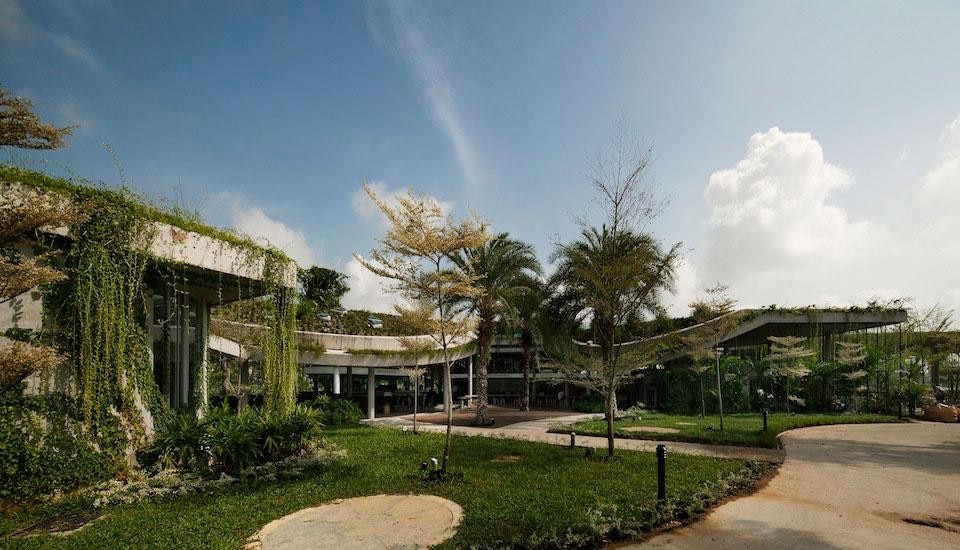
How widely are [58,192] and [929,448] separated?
2127cm

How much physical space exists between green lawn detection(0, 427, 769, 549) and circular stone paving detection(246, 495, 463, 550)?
0.27 m

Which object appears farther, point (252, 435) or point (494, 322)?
point (494, 322)

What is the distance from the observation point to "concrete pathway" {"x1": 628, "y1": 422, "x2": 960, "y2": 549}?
6039 mm

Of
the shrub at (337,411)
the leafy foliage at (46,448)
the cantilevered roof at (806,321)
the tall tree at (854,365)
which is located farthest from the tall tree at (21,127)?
the tall tree at (854,365)

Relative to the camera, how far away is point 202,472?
29.9 ft

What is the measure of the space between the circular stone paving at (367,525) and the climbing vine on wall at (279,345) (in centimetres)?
507

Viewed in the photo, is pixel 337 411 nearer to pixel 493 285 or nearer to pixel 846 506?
pixel 493 285

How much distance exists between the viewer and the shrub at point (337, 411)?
62.9ft

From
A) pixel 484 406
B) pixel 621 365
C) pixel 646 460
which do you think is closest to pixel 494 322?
pixel 484 406

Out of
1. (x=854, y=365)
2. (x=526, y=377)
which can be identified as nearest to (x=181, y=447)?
(x=526, y=377)

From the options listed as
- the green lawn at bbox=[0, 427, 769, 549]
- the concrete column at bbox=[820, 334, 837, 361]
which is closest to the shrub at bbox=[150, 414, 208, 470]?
the green lawn at bbox=[0, 427, 769, 549]

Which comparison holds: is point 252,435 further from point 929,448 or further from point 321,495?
point 929,448

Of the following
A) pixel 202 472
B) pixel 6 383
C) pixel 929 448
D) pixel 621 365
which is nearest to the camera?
pixel 6 383

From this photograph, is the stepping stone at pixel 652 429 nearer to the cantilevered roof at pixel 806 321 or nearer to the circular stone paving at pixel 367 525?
the cantilevered roof at pixel 806 321
